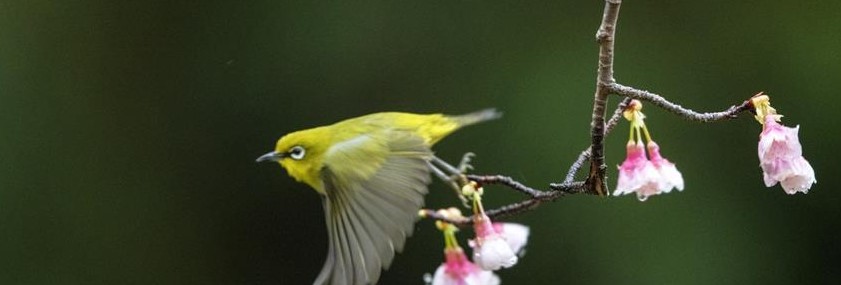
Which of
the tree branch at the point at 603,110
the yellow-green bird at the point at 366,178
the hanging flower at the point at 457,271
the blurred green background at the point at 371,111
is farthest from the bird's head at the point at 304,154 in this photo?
the blurred green background at the point at 371,111

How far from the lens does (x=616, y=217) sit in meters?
1.83

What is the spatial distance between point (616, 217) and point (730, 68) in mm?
311

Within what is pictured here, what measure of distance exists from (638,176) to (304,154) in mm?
350

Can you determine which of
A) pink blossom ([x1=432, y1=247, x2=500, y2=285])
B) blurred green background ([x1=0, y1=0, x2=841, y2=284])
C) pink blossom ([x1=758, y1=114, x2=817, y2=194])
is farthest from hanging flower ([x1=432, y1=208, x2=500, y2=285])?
blurred green background ([x1=0, y1=0, x2=841, y2=284])

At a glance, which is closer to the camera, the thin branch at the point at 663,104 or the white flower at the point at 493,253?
the thin branch at the point at 663,104

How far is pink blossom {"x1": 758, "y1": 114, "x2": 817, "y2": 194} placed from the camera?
72cm

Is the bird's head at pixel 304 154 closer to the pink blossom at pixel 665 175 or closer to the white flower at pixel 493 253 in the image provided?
the white flower at pixel 493 253

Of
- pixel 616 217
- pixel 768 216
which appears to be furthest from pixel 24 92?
pixel 768 216

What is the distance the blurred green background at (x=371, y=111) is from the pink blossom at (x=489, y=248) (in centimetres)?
92

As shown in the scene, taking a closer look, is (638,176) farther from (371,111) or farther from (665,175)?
(371,111)

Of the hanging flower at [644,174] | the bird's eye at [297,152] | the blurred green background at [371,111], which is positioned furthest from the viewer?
the blurred green background at [371,111]

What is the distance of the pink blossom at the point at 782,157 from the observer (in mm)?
715

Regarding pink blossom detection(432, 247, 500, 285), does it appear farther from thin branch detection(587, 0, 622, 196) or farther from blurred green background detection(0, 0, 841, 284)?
blurred green background detection(0, 0, 841, 284)

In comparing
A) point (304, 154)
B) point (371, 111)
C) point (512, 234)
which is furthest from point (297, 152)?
point (371, 111)
